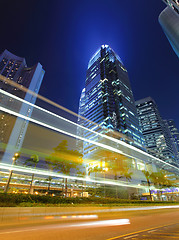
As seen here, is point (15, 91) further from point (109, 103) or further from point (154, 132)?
point (154, 132)

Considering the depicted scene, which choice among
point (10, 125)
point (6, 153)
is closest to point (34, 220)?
point (6, 153)

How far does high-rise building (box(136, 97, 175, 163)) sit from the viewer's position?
132875 millimetres

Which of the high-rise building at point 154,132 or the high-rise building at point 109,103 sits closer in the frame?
the high-rise building at point 109,103

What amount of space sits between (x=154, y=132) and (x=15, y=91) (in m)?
136

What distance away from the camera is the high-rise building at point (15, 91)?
76.8 metres

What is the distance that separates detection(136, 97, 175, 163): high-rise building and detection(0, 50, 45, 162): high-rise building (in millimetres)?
112162

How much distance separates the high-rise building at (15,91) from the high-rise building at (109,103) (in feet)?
131

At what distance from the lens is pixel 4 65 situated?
10269 centimetres

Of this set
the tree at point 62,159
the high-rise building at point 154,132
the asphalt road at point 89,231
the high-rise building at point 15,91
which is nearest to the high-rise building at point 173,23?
the tree at point 62,159

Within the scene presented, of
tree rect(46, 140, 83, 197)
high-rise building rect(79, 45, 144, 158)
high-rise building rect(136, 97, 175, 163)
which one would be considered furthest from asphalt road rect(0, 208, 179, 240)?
high-rise building rect(136, 97, 175, 163)

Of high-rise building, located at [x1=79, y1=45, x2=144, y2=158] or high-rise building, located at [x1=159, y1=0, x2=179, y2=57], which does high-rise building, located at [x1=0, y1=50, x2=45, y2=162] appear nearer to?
high-rise building, located at [x1=79, y1=45, x2=144, y2=158]

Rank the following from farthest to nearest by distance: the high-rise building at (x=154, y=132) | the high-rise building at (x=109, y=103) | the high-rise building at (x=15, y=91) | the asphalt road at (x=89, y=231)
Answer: the high-rise building at (x=154, y=132), the high-rise building at (x=109, y=103), the high-rise building at (x=15, y=91), the asphalt road at (x=89, y=231)

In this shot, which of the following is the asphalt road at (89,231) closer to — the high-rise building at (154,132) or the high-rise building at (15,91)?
the high-rise building at (15,91)

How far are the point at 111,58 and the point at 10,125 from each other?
363ft
